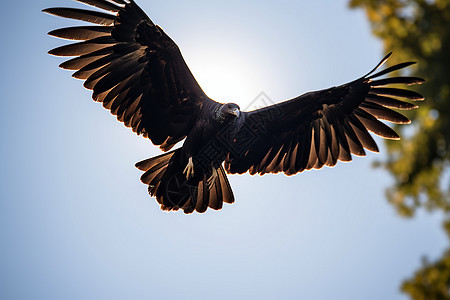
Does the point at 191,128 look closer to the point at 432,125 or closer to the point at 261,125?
the point at 261,125

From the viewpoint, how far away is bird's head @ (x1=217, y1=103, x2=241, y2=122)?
5035 mm

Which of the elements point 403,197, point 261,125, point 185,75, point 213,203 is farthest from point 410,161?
point 185,75

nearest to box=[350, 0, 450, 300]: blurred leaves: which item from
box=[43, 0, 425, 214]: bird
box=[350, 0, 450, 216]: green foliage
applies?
box=[350, 0, 450, 216]: green foliage

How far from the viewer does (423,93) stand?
7801mm

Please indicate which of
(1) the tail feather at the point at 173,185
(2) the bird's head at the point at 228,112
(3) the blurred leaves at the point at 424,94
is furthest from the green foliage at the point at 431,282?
(2) the bird's head at the point at 228,112

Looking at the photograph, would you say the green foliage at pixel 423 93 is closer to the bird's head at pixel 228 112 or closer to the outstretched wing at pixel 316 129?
the outstretched wing at pixel 316 129

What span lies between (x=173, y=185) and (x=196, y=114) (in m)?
0.97

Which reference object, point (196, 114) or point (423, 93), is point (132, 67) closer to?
point (196, 114)

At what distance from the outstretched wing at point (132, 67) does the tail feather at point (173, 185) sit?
0.33m

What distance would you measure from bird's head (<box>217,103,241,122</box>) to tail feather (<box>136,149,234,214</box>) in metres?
0.81

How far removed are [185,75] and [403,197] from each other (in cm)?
548

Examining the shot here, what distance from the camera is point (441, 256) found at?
23.6 ft

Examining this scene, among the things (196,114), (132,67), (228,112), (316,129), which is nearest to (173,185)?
(196,114)

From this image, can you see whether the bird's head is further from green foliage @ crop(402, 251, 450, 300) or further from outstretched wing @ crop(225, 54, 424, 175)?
green foliage @ crop(402, 251, 450, 300)
